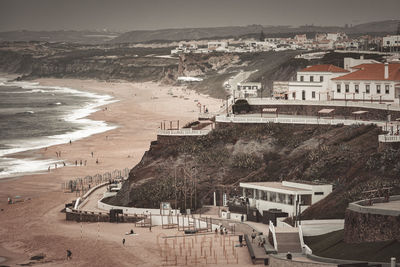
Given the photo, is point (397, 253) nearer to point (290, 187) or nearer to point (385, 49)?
point (290, 187)

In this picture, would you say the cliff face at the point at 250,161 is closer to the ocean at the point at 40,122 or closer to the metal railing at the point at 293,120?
the metal railing at the point at 293,120

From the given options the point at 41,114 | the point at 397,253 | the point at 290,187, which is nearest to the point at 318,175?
Answer: the point at 290,187

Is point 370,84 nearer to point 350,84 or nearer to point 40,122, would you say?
point 350,84

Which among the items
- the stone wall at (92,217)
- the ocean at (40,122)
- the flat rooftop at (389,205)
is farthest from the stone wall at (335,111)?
the ocean at (40,122)

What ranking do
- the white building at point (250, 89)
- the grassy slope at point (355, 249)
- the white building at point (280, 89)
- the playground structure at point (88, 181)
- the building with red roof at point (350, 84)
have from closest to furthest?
the grassy slope at point (355, 249), the building with red roof at point (350, 84), the playground structure at point (88, 181), the white building at point (280, 89), the white building at point (250, 89)

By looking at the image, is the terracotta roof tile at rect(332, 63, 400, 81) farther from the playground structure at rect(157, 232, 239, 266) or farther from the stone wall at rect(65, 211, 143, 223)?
the playground structure at rect(157, 232, 239, 266)

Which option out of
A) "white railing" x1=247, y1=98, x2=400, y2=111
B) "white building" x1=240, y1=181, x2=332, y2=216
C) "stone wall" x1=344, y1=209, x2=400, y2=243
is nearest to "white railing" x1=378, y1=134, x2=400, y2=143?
"white building" x1=240, y1=181, x2=332, y2=216

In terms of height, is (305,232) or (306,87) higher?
(306,87)
